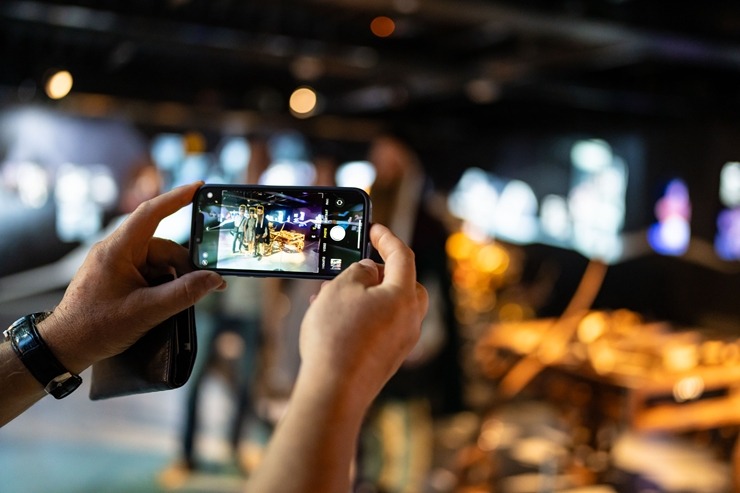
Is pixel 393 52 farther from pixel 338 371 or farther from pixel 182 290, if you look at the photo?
pixel 338 371

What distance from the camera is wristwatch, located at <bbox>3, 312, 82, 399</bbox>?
0.82 meters

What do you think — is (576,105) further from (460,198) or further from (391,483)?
(391,483)

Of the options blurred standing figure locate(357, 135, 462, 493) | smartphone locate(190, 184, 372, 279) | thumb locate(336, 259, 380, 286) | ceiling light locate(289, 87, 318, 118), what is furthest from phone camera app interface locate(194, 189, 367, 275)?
ceiling light locate(289, 87, 318, 118)

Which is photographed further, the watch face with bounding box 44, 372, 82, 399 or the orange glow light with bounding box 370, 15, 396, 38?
the orange glow light with bounding box 370, 15, 396, 38

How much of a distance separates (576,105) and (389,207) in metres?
3.84

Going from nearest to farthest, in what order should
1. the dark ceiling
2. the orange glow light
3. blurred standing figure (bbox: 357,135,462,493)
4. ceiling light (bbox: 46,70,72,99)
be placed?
blurred standing figure (bbox: 357,135,462,493) → the dark ceiling → the orange glow light → ceiling light (bbox: 46,70,72,99)

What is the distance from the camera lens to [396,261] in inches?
25.7

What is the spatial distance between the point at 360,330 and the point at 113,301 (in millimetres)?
347

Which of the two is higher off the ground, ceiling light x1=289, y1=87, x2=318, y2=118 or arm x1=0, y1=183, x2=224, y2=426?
ceiling light x1=289, y1=87, x2=318, y2=118

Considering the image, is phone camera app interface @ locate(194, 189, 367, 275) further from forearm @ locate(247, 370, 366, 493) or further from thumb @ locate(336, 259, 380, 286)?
forearm @ locate(247, 370, 366, 493)

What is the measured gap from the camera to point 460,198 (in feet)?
25.1

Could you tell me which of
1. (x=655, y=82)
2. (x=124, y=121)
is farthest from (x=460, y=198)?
(x=124, y=121)

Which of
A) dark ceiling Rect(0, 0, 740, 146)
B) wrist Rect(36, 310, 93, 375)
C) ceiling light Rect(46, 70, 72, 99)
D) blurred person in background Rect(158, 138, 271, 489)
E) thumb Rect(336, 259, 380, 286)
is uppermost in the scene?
dark ceiling Rect(0, 0, 740, 146)

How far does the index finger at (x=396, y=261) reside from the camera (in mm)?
626
